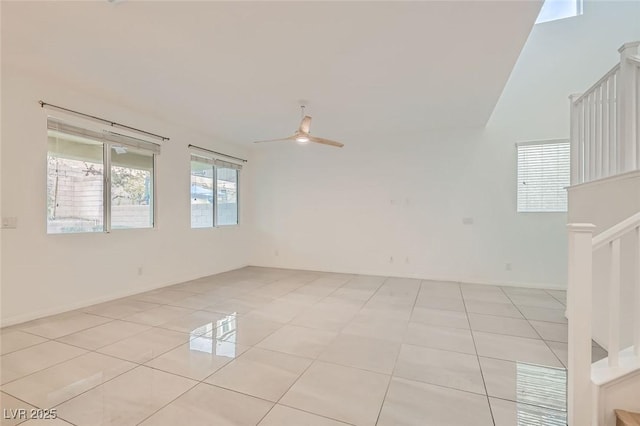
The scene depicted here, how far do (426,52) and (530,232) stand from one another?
12.1 ft

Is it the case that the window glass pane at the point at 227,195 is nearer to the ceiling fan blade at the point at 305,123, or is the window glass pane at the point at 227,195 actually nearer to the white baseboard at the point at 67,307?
the white baseboard at the point at 67,307

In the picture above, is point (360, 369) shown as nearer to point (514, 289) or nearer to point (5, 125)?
point (514, 289)

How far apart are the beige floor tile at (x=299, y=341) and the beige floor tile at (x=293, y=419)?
69cm

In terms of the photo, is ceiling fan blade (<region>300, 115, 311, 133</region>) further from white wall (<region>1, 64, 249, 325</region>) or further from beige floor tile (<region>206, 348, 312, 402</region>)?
beige floor tile (<region>206, 348, 312, 402</region>)

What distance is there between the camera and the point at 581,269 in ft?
5.18

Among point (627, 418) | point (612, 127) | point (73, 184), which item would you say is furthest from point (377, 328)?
point (73, 184)

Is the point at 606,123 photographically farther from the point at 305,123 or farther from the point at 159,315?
the point at 159,315

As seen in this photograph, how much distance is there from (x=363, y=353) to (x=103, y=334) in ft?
8.29

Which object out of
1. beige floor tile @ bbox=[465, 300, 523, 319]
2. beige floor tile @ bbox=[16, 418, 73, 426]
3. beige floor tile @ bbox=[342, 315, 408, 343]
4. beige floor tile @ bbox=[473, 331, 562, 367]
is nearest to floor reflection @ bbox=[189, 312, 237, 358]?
beige floor tile @ bbox=[16, 418, 73, 426]

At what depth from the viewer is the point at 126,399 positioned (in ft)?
6.01

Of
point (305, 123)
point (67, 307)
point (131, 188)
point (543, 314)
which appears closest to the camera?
point (543, 314)

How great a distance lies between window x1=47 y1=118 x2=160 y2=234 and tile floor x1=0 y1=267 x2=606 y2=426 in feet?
3.75

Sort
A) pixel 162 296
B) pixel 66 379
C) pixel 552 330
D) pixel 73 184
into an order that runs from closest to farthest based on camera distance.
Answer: pixel 66 379 → pixel 552 330 → pixel 73 184 → pixel 162 296

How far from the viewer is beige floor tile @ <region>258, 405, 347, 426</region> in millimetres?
1619
